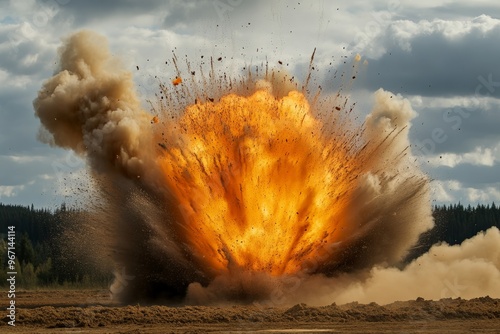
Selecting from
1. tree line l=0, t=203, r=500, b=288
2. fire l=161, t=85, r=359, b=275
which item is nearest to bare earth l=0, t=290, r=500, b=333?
fire l=161, t=85, r=359, b=275

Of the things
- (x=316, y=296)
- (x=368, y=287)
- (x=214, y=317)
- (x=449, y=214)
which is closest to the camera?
(x=214, y=317)

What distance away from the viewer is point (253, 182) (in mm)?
65188

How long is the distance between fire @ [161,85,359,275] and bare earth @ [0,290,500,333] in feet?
19.7

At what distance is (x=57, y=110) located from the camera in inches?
2813

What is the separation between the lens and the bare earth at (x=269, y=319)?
51875 millimetres

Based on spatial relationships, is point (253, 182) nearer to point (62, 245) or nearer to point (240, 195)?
point (240, 195)

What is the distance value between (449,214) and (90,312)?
117251mm

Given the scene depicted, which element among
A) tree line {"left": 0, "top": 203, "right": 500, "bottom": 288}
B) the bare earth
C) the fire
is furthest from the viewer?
tree line {"left": 0, "top": 203, "right": 500, "bottom": 288}

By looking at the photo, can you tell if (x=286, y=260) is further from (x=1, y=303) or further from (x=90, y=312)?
(x=1, y=303)

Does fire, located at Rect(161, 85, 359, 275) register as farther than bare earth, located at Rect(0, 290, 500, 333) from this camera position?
Yes

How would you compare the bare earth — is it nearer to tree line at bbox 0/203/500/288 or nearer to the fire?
the fire

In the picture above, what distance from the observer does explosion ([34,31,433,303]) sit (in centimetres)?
6519

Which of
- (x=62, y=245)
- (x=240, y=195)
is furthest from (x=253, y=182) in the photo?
(x=62, y=245)

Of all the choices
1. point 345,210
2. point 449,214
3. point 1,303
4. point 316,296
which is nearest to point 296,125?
point 345,210
